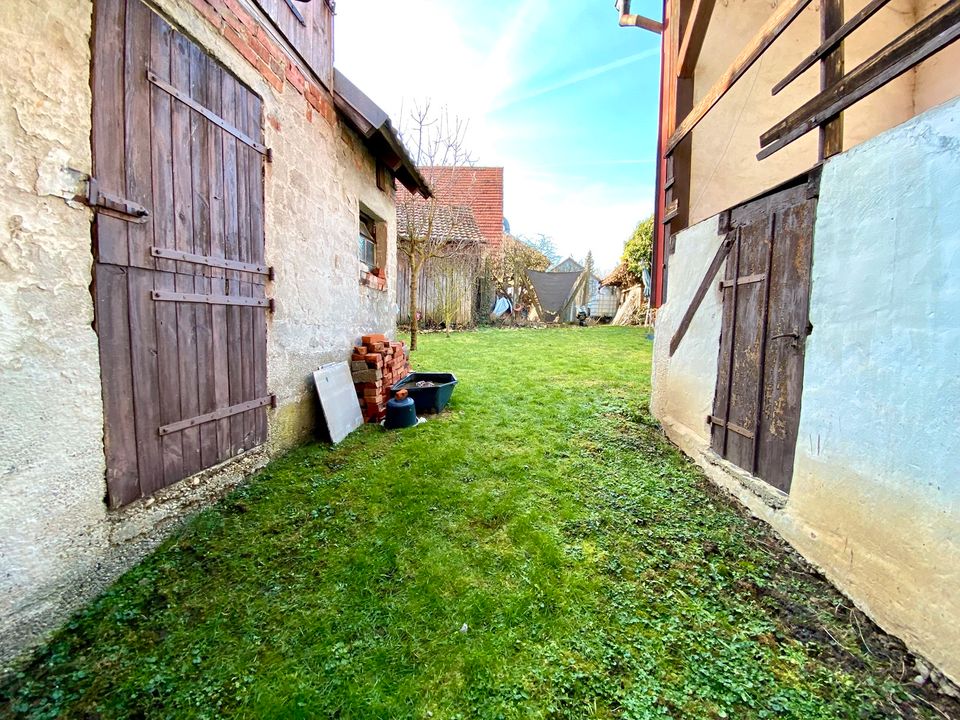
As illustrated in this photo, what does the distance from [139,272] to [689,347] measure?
12.9 ft

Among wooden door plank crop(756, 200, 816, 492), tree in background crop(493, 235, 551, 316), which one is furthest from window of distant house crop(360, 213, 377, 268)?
tree in background crop(493, 235, 551, 316)

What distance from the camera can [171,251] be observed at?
2143 millimetres

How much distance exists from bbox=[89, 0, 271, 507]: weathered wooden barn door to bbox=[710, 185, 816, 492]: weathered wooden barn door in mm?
3502

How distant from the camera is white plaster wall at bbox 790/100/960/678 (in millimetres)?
1430

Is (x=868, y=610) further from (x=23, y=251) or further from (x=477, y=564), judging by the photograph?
(x=23, y=251)

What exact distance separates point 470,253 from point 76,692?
42.0ft

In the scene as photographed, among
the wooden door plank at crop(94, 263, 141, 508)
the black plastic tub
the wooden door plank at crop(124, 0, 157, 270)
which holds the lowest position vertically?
the black plastic tub

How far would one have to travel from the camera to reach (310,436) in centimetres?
371

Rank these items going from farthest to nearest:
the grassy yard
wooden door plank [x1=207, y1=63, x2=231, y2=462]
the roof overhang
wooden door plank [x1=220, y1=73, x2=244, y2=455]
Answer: the roof overhang
wooden door plank [x1=220, y1=73, x2=244, y2=455]
wooden door plank [x1=207, y1=63, x2=231, y2=462]
the grassy yard

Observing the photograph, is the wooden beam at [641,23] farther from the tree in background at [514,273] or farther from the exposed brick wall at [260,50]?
the tree in background at [514,273]

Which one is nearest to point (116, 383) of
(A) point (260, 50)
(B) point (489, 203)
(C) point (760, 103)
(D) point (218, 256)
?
(D) point (218, 256)

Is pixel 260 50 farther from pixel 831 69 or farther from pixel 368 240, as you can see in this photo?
pixel 831 69

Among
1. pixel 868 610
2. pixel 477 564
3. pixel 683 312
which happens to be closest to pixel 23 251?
pixel 477 564

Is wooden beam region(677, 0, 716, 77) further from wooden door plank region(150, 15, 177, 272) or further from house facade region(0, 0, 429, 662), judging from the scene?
wooden door plank region(150, 15, 177, 272)
